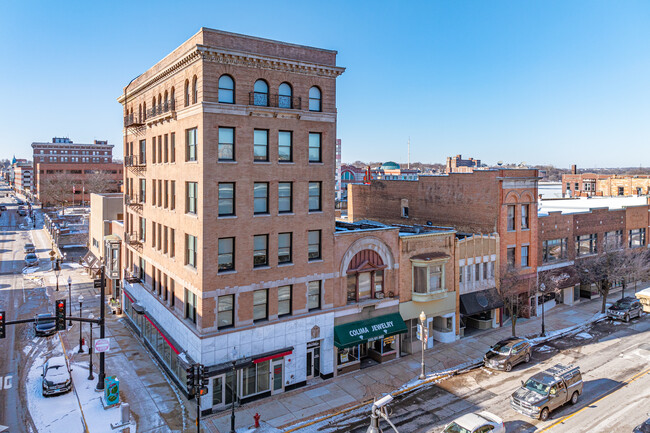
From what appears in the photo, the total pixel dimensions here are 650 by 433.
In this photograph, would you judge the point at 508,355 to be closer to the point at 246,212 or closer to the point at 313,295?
the point at 313,295

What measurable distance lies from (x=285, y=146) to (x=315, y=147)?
2.16 meters

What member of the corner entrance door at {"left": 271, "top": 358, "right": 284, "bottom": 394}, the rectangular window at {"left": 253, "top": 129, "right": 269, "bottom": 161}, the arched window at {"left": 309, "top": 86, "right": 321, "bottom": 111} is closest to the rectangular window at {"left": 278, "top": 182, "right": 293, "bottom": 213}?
the rectangular window at {"left": 253, "top": 129, "right": 269, "bottom": 161}

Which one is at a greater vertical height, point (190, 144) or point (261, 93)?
point (261, 93)

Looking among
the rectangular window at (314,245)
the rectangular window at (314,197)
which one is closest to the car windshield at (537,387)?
the rectangular window at (314,245)

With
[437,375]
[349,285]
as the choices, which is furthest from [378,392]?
[349,285]

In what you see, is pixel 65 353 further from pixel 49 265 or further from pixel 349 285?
pixel 49 265

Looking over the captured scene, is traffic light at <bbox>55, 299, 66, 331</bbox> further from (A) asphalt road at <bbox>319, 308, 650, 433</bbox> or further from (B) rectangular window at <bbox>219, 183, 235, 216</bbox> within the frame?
(A) asphalt road at <bbox>319, 308, 650, 433</bbox>

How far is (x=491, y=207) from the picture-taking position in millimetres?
38125

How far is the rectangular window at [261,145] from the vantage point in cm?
2509

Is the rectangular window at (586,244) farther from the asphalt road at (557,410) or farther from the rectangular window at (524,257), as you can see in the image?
the asphalt road at (557,410)

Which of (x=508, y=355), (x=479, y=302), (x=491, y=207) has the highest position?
(x=491, y=207)

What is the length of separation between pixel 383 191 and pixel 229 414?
30.3 m

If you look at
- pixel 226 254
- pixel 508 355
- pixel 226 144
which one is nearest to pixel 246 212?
pixel 226 254

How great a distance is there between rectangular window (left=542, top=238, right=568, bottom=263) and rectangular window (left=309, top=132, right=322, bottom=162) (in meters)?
26.6
